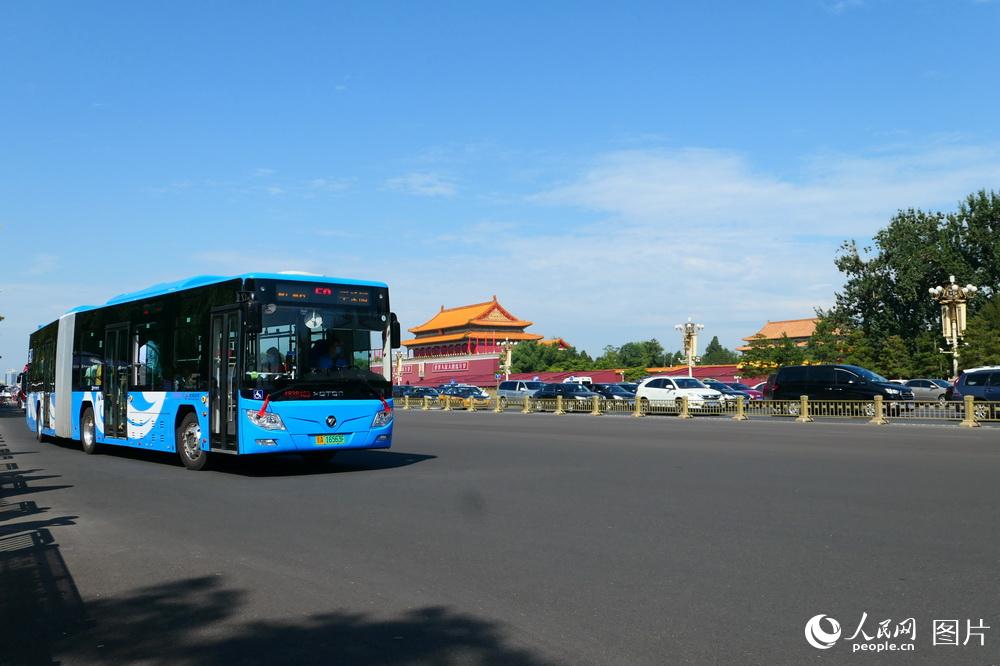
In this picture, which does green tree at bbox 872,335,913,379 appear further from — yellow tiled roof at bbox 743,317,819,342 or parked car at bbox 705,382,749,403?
yellow tiled roof at bbox 743,317,819,342

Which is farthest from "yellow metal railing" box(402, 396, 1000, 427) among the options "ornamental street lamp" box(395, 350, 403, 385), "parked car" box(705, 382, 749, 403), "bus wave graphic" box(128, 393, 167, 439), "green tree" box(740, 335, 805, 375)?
"ornamental street lamp" box(395, 350, 403, 385)

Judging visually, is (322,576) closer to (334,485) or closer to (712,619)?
(712,619)

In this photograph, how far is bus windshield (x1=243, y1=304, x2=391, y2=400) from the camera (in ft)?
40.4

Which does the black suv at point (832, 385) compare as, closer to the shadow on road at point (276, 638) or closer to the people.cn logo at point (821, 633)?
the people.cn logo at point (821, 633)

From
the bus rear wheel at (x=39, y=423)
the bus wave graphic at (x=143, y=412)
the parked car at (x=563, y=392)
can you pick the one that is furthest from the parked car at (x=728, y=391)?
the bus wave graphic at (x=143, y=412)

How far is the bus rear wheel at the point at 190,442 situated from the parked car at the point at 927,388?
3948 centimetres

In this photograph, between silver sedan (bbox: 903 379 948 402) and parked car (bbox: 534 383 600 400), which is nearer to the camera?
silver sedan (bbox: 903 379 948 402)

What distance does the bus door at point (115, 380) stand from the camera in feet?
51.9

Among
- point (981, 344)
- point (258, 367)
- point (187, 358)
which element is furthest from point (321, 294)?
point (981, 344)

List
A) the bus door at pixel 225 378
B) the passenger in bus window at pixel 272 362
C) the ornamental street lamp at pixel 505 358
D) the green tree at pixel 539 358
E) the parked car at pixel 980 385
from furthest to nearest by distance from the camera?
the green tree at pixel 539 358 < the ornamental street lamp at pixel 505 358 < the parked car at pixel 980 385 < the bus door at pixel 225 378 < the passenger in bus window at pixel 272 362

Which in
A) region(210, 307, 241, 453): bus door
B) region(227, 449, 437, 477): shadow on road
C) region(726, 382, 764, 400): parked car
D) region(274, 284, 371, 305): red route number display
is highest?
region(274, 284, 371, 305): red route number display

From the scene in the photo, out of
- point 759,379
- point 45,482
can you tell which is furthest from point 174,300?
point 759,379

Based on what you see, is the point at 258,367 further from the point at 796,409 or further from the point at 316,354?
the point at 796,409

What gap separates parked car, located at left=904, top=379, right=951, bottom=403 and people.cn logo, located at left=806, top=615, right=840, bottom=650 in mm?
43693
